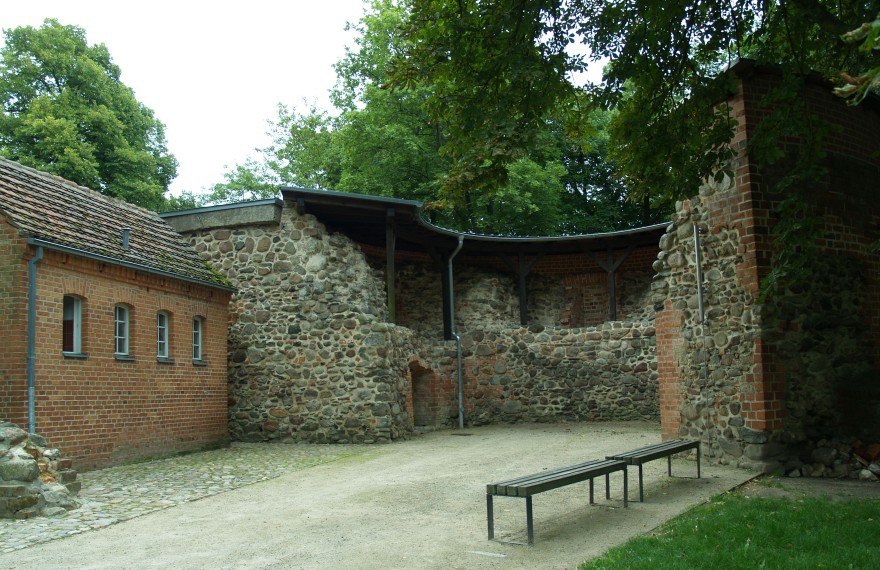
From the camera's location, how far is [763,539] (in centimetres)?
619

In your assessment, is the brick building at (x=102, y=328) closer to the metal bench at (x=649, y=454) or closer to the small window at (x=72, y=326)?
the small window at (x=72, y=326)

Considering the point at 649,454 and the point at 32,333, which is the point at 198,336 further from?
the point at 649,454

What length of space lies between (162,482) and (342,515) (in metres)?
3.93

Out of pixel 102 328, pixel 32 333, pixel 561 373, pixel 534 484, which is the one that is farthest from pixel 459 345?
pixel 534 484

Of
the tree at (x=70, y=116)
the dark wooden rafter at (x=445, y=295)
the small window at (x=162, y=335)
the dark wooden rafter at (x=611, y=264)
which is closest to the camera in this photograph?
the small window at (x=162, y=335)

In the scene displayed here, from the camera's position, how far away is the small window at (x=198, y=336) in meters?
15.4

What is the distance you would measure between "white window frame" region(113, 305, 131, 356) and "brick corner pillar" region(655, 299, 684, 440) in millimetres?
8993

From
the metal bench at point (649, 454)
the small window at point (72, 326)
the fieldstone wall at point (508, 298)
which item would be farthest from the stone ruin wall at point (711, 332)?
the small window at point (72, 326)

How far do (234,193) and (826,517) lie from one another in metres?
32.1

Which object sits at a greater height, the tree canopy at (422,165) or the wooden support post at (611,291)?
the tree canopy at (422,165)

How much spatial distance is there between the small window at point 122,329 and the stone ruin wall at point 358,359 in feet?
12.4

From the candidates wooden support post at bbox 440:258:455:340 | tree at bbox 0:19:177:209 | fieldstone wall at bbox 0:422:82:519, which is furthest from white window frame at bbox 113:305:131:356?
tree at bbox 0:19:177:209

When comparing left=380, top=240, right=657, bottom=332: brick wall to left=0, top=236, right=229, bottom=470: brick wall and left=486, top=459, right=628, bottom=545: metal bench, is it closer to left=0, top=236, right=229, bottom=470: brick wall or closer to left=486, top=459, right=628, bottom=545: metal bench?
left=0, top=236, right=229, bottom=470: brick wall

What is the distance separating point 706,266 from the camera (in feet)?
35.6
